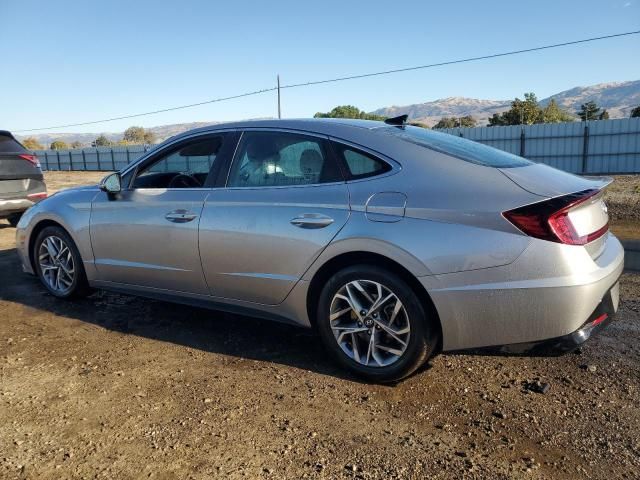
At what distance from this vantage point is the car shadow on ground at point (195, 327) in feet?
11.9

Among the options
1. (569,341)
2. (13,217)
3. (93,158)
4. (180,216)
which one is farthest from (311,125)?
(93,158)

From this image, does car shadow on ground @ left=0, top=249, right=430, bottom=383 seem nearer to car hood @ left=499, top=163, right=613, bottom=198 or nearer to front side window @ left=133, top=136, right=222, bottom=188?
front side window @ left=133, top=136, right=222, bottom=188

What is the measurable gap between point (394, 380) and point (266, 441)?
91 cm

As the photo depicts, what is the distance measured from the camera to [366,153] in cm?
324

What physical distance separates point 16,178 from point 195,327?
620 cm

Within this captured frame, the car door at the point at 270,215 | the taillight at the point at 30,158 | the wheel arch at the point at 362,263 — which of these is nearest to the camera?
the wheel arch at the point at 362,263

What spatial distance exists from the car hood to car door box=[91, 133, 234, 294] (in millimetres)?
2023

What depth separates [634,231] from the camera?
851 cm

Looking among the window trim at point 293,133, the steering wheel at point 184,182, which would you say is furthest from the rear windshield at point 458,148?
the steering wheel at point 184,182

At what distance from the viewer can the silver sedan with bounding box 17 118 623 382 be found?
271 centimetres

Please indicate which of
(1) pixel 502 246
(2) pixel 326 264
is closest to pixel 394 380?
(2) pixel 326 264

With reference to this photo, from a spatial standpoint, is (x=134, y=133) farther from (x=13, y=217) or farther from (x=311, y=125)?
(x=311, y=125)

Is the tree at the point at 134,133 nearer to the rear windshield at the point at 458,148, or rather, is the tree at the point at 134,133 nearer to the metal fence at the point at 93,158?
the metal fence at the point at 93,158

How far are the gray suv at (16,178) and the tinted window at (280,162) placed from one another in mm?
6473
